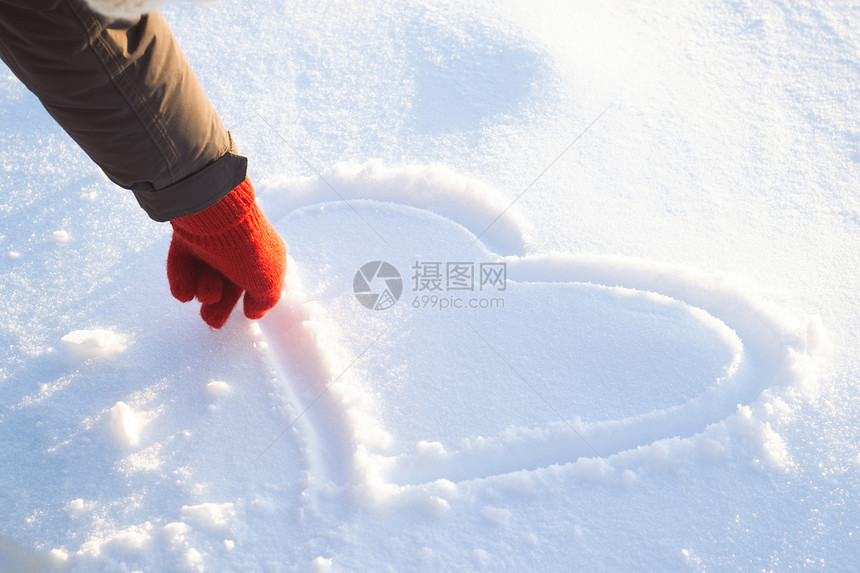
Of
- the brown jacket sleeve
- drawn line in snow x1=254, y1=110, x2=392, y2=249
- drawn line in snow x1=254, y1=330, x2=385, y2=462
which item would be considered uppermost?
the brown jacket sleeve

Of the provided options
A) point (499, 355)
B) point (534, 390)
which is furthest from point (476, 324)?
point (534, 390)

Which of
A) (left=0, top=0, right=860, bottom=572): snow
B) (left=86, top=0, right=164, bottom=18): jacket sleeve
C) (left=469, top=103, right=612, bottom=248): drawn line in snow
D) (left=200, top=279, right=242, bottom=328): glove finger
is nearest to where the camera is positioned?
(left=86, top=0, right=164, bottom=18): jacket sleeve

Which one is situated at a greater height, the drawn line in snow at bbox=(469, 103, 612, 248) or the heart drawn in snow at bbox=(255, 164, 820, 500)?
the drawn line in snow at bbox=(469, 103, 612, 248)

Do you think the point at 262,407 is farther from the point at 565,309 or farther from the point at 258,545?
the point at 565,309

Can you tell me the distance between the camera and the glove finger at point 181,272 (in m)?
1.28

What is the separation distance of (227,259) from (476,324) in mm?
503

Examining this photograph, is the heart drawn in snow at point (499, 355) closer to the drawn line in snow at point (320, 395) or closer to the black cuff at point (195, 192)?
the drawn line in snow at point (320, 395)

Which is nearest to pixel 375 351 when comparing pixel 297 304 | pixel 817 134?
pixel 297 304

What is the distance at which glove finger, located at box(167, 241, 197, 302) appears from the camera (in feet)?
4.19

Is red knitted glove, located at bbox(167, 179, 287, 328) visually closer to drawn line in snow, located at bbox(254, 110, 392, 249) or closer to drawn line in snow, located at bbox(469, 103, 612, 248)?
drawn line in snow, located at bbox(254, 110, 392, 249)

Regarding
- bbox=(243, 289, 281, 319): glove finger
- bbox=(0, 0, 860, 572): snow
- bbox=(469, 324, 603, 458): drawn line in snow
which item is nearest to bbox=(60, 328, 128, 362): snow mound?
bbox=(0, 0, 860, 572): snow

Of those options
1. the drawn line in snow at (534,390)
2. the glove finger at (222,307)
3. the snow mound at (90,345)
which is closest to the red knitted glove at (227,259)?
the glove finger at (222,307)

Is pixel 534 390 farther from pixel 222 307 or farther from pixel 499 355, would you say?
pixel 222 307

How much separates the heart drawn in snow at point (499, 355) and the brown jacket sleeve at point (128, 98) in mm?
360
